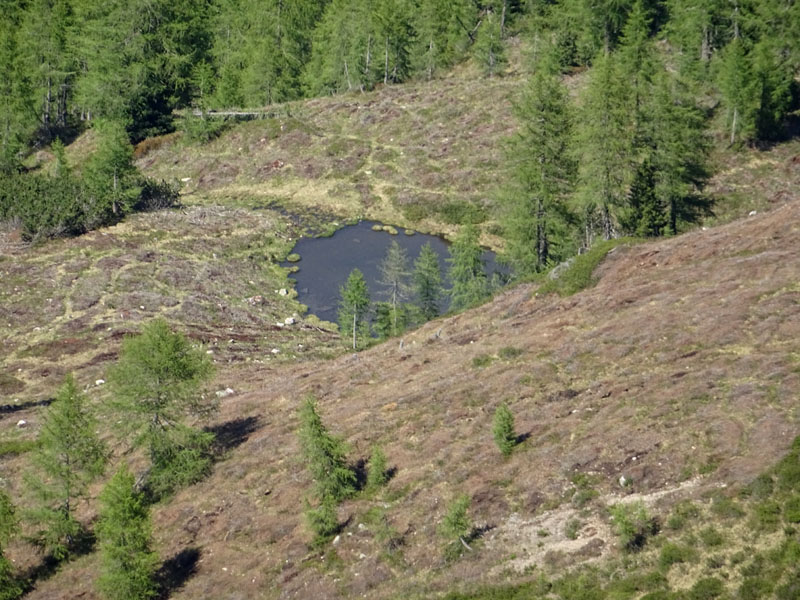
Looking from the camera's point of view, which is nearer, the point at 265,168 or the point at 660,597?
the point at 660,597

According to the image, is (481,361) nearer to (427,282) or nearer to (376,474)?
(376,474)

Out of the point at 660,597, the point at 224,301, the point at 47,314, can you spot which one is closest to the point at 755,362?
the point at 660,597

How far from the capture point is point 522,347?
3681 centimetres

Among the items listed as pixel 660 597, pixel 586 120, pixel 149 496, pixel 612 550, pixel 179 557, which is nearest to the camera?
pixel 660 597

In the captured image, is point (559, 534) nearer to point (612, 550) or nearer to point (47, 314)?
point (612, 550)

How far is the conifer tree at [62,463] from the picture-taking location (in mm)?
29719

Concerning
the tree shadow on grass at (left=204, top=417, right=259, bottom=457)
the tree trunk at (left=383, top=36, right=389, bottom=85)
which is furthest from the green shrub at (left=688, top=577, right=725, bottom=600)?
the tree trunk at (left=383, top=36, right=389, bottom=85)

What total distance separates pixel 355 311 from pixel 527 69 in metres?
57.8

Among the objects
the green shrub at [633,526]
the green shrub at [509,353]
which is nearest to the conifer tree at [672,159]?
the green shrub at [509,353]

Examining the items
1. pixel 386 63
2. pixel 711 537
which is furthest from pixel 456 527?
pixel 386 63

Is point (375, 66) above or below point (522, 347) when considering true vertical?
above

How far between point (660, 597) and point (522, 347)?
18144mm

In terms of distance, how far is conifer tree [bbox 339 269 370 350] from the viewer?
5409 centimetres

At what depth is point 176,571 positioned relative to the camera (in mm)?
27688
